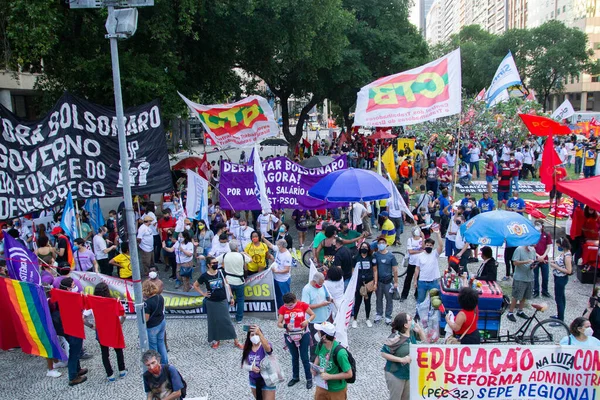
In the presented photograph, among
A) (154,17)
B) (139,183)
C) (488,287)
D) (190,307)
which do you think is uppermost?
(154,17)

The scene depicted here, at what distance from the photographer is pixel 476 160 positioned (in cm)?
2364

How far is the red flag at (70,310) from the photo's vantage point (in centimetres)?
750

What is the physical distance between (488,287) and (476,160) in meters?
16.7

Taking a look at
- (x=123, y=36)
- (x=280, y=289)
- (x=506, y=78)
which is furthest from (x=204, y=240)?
(x=506, y=78)

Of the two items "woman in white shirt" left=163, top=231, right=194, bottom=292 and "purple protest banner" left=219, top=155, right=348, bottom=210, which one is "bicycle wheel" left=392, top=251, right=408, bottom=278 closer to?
"purple protest banner" left=219, top=155, right=348, bottom=210

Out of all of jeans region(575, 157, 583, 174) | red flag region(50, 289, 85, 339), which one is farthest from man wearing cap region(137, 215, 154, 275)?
jeans region(575, 157, 583, 174)

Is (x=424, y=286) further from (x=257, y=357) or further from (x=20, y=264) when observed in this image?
(x=20, y=264)

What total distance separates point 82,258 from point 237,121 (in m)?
5.80

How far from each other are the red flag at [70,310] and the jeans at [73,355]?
91 mm

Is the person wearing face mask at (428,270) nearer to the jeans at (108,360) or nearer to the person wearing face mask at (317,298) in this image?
the person wearing face mask at (317,298)

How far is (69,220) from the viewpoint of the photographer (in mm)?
9805

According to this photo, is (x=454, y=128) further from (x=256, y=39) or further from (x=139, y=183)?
(x=139, y=183)

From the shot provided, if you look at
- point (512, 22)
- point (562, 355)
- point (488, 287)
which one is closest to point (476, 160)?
point (488, 287)

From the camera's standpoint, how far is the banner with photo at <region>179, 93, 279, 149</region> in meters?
14.0
